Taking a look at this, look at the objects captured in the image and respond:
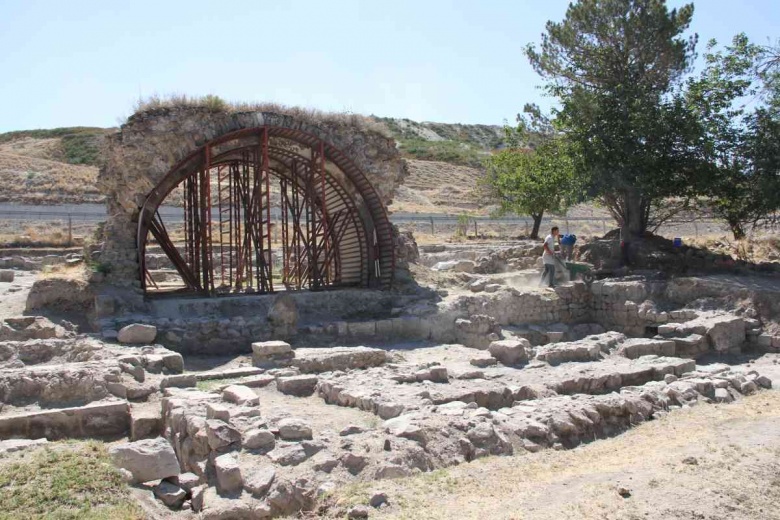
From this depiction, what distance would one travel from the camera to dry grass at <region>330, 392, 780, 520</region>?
18.9 feet

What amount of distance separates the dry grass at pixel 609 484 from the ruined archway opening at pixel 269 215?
9192 mm

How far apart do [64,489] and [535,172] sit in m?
22.1

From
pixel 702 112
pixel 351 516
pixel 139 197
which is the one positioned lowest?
pixel 351 516

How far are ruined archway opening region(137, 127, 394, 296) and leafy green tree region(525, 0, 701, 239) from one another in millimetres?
5901

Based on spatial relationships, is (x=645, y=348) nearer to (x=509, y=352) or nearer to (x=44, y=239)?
(x=509, y=352)

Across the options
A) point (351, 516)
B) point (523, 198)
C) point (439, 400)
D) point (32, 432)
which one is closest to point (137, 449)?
point (32, 432)

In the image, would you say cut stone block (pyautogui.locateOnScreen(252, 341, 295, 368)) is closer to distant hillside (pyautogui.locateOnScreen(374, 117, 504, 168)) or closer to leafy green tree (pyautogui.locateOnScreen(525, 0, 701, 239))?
leafy green tree (pyautogui.locateOnScreen(525, 0, 701, 239))

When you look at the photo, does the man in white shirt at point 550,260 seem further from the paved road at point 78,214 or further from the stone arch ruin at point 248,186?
the paved road at point 78,214

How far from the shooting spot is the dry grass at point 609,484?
5773mm

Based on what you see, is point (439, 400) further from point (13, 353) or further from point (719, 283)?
point (719, 283)

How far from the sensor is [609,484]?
Result: 20.4 feet

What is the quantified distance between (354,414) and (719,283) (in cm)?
1028

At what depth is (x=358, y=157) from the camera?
16.8 meters

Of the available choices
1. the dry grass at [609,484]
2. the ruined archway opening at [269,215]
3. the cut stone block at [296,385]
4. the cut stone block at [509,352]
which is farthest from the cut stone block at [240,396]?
the ruined archway opening at [269,215]
